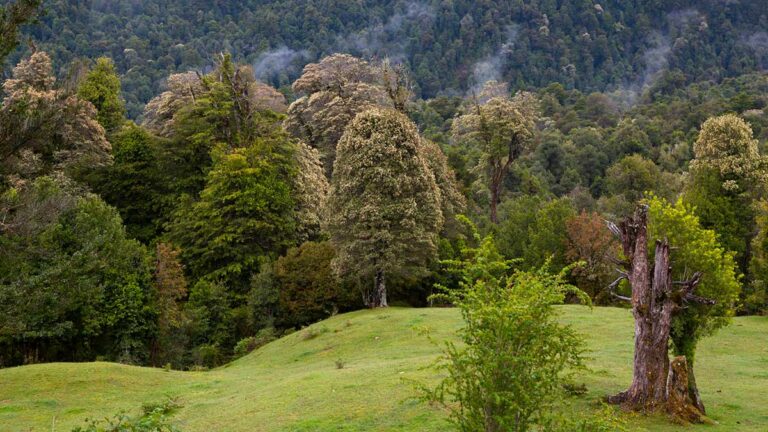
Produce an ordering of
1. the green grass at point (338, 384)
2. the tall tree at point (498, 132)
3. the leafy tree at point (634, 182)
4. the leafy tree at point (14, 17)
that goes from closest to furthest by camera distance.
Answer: the leafy tree at point (14, 17) < the green grass at point (338, 384) < the tall tree at point (498, 132) < the leafy tree at point (634, 182)

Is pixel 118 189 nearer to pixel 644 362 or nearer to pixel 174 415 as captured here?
pixel 174 415

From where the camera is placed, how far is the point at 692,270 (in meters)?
19.4

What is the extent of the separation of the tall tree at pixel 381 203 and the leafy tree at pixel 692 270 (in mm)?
22385

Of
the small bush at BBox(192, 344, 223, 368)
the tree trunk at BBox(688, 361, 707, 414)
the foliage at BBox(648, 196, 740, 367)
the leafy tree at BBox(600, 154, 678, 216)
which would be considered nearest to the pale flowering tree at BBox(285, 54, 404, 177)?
the small bush at BBox(192, 344, 223, 368)

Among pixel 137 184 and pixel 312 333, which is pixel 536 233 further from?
pixel 137 184

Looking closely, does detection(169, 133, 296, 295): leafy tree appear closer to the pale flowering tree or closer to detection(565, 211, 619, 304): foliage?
the pale flowering tree

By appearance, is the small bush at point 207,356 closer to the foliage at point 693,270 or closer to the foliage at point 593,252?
the foliage at point 593,252

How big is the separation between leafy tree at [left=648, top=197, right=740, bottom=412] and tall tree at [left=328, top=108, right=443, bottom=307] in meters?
22.4

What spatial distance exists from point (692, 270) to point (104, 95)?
59.5 metres

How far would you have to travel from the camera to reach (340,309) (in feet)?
151

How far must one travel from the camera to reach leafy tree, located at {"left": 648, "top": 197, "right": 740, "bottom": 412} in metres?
19.2

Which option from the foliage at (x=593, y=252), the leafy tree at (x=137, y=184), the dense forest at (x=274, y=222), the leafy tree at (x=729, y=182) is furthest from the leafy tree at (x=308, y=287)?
the leafy tree at (x=729, y=182)

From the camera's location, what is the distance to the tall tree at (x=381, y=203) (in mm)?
41250

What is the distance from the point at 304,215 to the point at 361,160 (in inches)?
494
